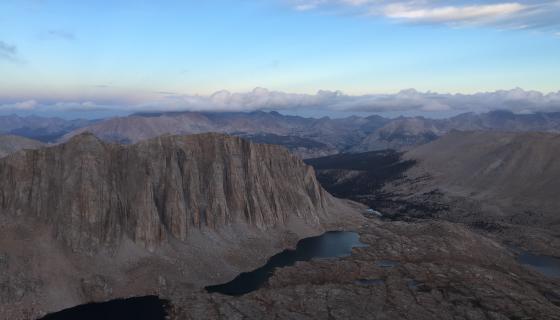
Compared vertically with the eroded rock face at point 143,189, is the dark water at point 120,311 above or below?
below

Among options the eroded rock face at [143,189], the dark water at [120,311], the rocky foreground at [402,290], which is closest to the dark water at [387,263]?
the rocky foreground at [402,290]

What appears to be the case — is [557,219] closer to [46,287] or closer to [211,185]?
[211,185]

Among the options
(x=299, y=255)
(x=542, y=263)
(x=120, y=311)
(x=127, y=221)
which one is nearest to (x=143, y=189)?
(x=127, y=221)

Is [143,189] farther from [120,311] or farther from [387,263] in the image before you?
[387,263]

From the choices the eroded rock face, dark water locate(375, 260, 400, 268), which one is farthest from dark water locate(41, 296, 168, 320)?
dark water locate(375, 260, 400, 268)

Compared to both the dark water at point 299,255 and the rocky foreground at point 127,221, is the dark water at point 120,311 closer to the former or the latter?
the rocky foreground at point 127,221
